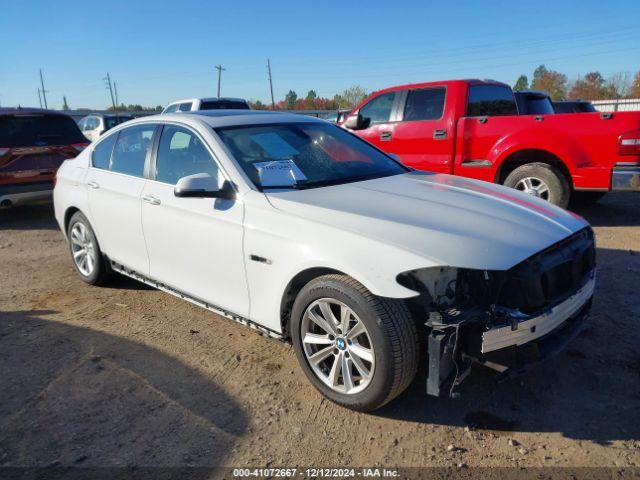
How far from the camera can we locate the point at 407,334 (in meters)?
2.58

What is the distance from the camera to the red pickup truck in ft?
20.3

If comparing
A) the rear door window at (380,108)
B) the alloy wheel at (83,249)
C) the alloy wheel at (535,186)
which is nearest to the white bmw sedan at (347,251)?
the alloy wheel at (83,249)

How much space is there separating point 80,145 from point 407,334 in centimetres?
765

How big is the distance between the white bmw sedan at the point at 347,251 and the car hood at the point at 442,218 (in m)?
0.01

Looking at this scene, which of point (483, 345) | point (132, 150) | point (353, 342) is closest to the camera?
point (483, 345)

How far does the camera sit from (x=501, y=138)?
6961 mm

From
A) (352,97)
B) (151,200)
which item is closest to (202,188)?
(151,200)

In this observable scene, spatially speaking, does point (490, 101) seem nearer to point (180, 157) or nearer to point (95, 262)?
point (180, 157)

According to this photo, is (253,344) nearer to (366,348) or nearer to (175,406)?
(175,406)

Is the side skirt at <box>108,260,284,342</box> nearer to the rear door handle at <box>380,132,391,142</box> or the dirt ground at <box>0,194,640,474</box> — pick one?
the dirt ground at <box>0,194,640,474</box>

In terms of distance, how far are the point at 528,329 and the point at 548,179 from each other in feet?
15.4

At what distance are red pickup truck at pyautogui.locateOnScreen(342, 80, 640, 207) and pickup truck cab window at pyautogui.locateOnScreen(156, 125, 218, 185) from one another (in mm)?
3176

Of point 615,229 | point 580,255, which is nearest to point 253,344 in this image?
point 580,255

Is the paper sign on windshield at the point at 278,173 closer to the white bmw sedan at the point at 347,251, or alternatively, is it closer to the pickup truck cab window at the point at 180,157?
the white bmw sedan at the point at 347,251
